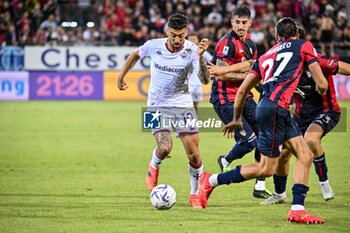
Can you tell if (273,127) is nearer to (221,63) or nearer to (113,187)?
(221,63)

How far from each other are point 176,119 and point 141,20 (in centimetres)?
1867

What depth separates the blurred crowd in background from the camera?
27.6 meters

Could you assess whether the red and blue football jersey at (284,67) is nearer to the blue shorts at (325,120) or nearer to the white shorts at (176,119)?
the white shorts at (176,119)

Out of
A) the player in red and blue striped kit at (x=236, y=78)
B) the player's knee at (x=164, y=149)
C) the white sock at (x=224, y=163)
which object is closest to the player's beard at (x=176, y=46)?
the player in red and blue striped kit at (x=236, y=78)

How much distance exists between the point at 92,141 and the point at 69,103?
31.3ft

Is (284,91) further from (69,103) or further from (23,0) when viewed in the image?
(23,0)

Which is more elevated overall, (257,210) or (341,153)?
(257,210)

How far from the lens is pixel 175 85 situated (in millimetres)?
9734

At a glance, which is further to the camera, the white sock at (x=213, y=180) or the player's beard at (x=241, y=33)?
the player's beard at (x=241, y=33)

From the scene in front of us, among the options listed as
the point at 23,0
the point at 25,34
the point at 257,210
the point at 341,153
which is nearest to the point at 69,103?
the point at 25,34

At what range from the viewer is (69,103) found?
26.2 meters

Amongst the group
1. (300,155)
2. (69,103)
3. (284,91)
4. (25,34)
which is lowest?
(69,103)

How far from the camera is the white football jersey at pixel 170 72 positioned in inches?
380

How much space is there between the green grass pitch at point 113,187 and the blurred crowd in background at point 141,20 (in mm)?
8064
